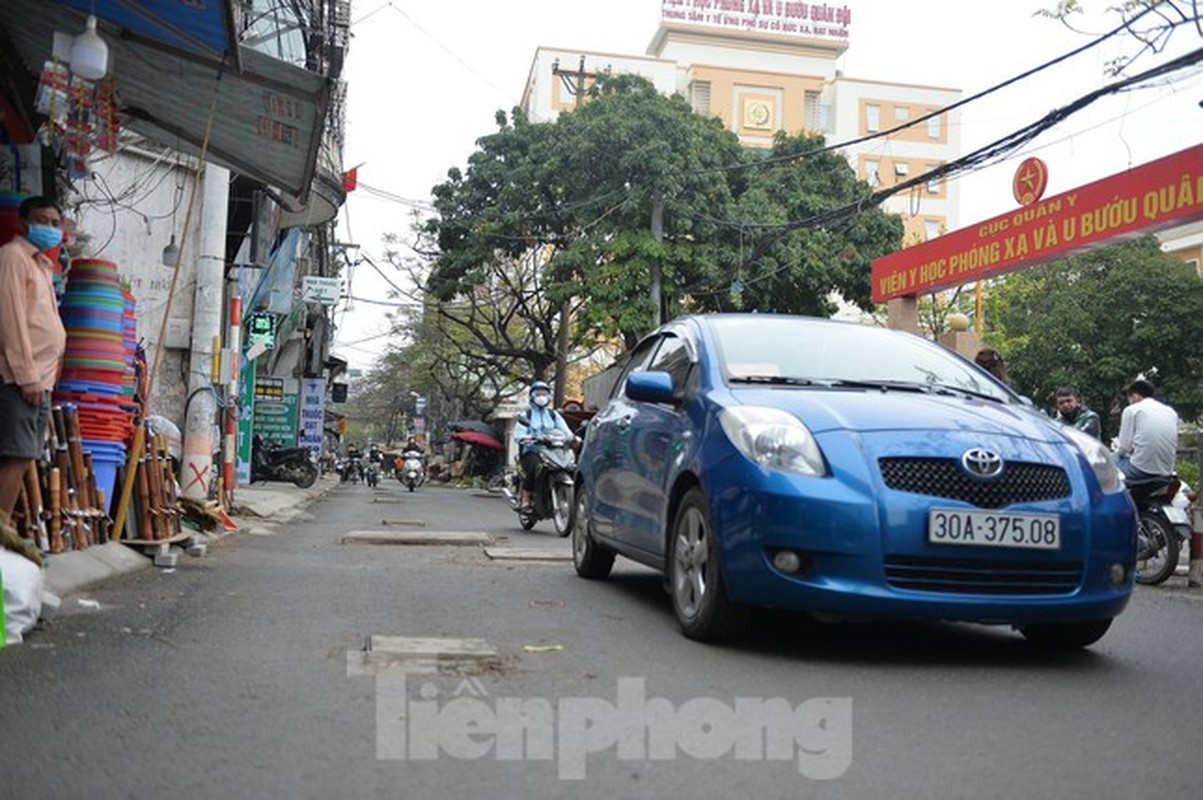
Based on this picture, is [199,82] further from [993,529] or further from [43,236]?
[993,529]

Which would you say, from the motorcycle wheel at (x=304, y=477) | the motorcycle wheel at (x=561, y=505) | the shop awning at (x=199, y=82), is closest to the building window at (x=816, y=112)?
the motorcycle wheel at (x=304, y=477)

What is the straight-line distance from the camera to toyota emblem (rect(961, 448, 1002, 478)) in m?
4.35

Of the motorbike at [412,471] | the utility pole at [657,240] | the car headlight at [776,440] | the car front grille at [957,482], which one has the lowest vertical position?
the motorbike at [412,471]

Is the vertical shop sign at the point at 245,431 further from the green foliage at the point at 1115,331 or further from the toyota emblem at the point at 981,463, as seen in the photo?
the green foliage at the point at 1115,331

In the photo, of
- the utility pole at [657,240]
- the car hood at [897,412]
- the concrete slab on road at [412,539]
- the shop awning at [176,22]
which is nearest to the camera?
the car hood at [897,412]

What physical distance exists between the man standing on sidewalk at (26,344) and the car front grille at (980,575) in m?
4.01

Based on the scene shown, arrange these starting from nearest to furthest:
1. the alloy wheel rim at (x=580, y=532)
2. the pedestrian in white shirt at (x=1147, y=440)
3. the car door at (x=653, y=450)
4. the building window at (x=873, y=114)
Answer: the car door at (x=653, y=450) → the alloy wheel rim at (x=580, y=532) → the pedestrian in white shirt at (x=1147, y=440) → the building window at (x=873, y=114)

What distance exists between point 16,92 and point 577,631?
16.5 ft

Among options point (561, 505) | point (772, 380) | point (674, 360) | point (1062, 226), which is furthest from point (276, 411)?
point (772, 380)

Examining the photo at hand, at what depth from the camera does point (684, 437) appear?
17.1ft

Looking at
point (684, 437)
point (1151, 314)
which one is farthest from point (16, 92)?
point (1151, 314)

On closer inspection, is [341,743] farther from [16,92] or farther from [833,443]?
[16,92]

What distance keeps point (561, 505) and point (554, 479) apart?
29 cm

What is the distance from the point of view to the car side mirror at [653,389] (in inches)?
213
